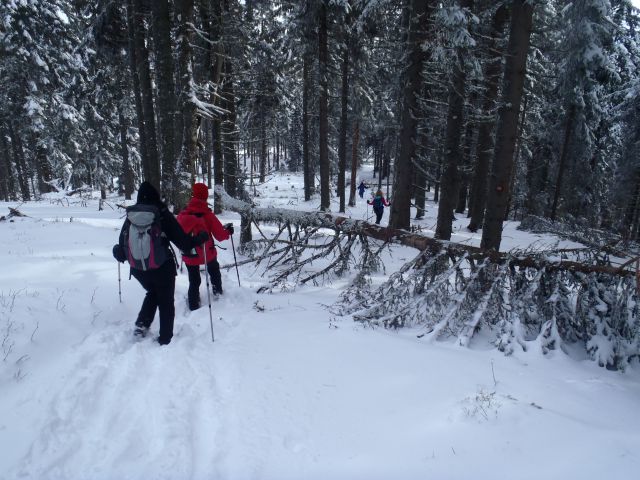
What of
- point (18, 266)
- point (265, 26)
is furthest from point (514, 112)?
point (265, 26)

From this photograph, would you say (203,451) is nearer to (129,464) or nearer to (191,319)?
(129,464)

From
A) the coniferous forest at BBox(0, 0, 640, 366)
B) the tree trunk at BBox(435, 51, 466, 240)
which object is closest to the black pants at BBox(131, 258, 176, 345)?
the coniferous forest at BBox(0, 0, 640, 366)

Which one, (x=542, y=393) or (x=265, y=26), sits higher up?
(x=265, y=26)

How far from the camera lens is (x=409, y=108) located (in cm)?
1116

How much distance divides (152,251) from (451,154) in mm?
9374

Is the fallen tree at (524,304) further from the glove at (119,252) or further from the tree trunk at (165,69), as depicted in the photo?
the tree trunk at (165,69)

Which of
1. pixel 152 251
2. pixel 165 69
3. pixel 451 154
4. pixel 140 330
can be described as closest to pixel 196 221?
pixel 152 251

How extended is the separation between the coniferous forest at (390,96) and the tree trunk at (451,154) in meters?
0.05

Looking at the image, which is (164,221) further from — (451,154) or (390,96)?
(390,96)

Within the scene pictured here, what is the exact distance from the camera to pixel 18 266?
22.0 feet

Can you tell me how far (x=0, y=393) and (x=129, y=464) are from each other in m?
1.64

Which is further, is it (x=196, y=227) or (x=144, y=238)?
(x=196, y=227)

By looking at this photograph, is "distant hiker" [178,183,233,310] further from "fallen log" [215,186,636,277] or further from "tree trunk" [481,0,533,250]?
"tree trunk" [481,0,533,250]

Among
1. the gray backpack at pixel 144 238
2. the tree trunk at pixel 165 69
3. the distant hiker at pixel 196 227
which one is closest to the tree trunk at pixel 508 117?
the distant hiker at pixel 196 227
